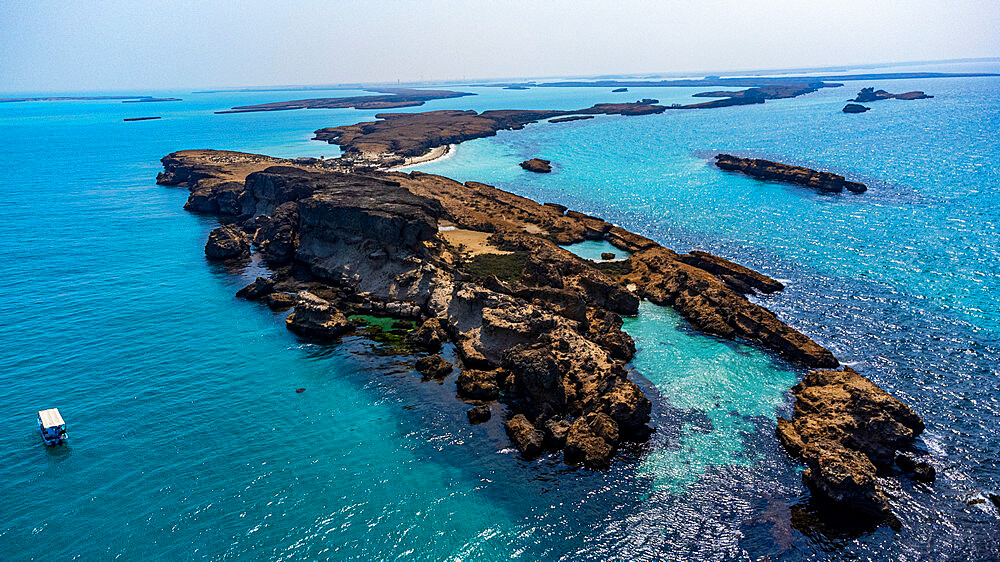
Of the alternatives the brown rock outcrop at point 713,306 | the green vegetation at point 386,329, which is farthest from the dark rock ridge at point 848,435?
the green vegetation at point 386,329

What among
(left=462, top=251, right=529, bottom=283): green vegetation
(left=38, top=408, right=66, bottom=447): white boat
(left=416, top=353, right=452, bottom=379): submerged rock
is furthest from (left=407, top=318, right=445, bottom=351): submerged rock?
(left=38, top=408, right=66, bottom=447): white boat

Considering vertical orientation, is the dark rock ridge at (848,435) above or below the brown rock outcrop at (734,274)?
below

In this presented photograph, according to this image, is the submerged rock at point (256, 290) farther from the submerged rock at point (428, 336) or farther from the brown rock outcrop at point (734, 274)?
the brown rock outcrop at point (734, 274)

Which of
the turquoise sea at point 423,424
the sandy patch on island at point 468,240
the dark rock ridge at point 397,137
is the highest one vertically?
the dark rock ridge at point 397,137

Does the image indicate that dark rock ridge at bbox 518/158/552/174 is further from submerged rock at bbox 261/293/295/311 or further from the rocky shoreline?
submerged rock at bbox 261/293/295/311

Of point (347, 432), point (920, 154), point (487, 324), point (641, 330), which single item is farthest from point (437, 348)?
point (920, 154)

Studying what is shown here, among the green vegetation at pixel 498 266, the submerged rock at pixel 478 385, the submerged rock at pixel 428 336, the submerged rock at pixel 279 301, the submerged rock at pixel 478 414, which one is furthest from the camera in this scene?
the green vegetation at pixel 498 266

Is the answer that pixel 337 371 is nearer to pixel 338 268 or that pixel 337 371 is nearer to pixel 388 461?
pixel 388 461
